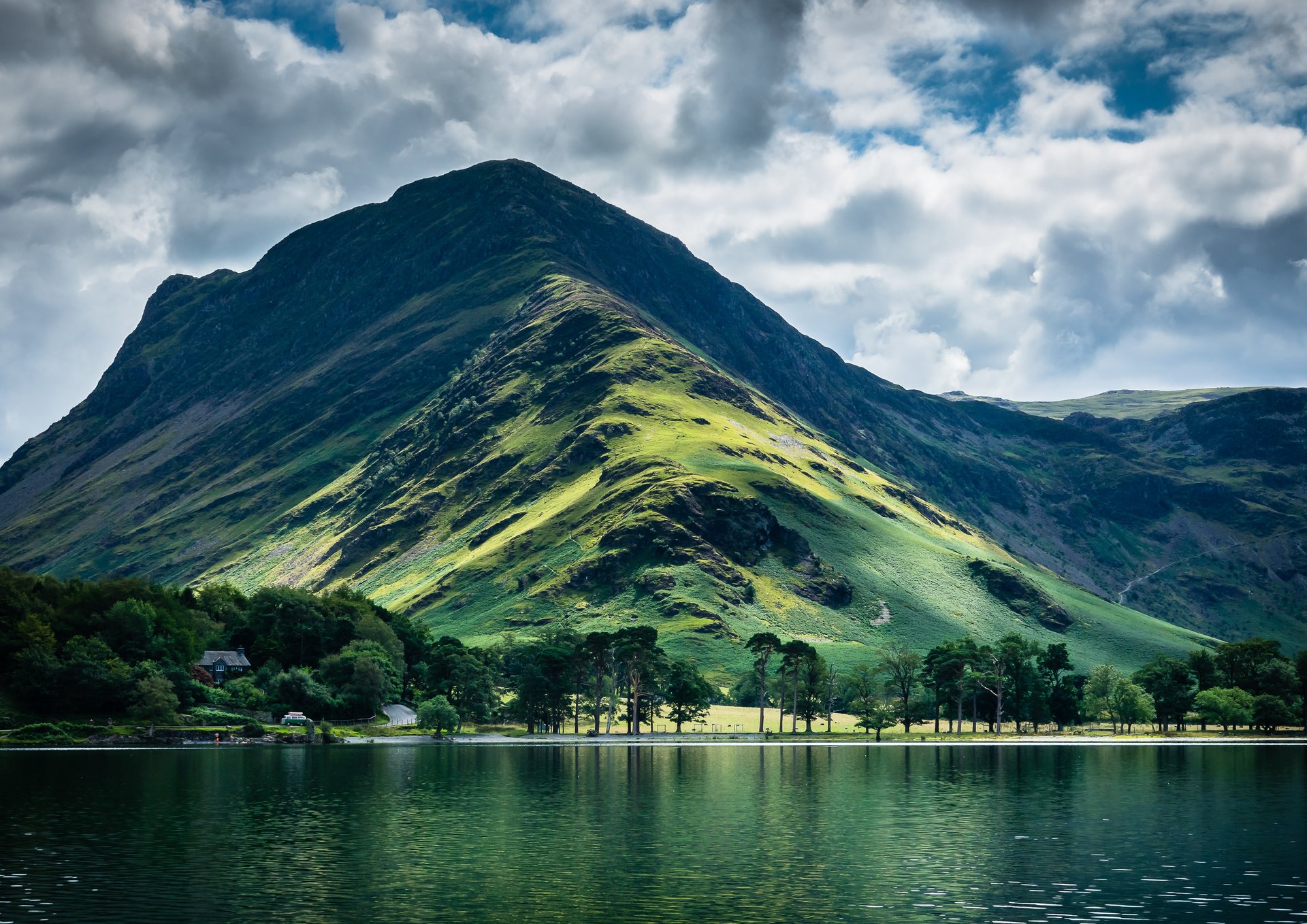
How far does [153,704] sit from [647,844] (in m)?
138

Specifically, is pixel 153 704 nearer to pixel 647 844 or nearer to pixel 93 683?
pixel 93 683

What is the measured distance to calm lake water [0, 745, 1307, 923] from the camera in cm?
5900

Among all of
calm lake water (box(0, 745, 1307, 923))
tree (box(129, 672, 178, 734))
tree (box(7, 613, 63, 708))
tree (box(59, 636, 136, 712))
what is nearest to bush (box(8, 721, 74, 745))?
tree (box(7, 613, 63, 708))

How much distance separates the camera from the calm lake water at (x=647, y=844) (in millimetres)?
59000

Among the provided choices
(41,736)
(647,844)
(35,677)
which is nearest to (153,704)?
(41,736)

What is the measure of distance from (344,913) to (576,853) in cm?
2162

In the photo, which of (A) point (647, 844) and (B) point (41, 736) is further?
(B) point (41, 736)

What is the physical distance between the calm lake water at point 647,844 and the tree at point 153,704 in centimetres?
4947

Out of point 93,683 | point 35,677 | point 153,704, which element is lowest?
point 153,704

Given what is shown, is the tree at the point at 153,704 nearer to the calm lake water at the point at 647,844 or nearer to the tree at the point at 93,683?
the tree at the point at 93,683

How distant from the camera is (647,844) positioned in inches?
3145

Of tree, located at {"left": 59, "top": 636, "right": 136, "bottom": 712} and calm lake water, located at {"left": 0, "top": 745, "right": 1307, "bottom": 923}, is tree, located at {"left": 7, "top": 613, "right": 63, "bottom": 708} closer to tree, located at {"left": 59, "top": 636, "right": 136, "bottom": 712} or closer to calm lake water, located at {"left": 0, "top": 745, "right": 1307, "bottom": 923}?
tree, located at {"left": 59, "top": 636, "right": 136, "bottom": 712}

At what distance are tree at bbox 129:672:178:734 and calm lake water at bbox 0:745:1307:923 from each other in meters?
49.5

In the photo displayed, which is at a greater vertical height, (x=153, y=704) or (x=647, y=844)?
(x=647, y=844)
